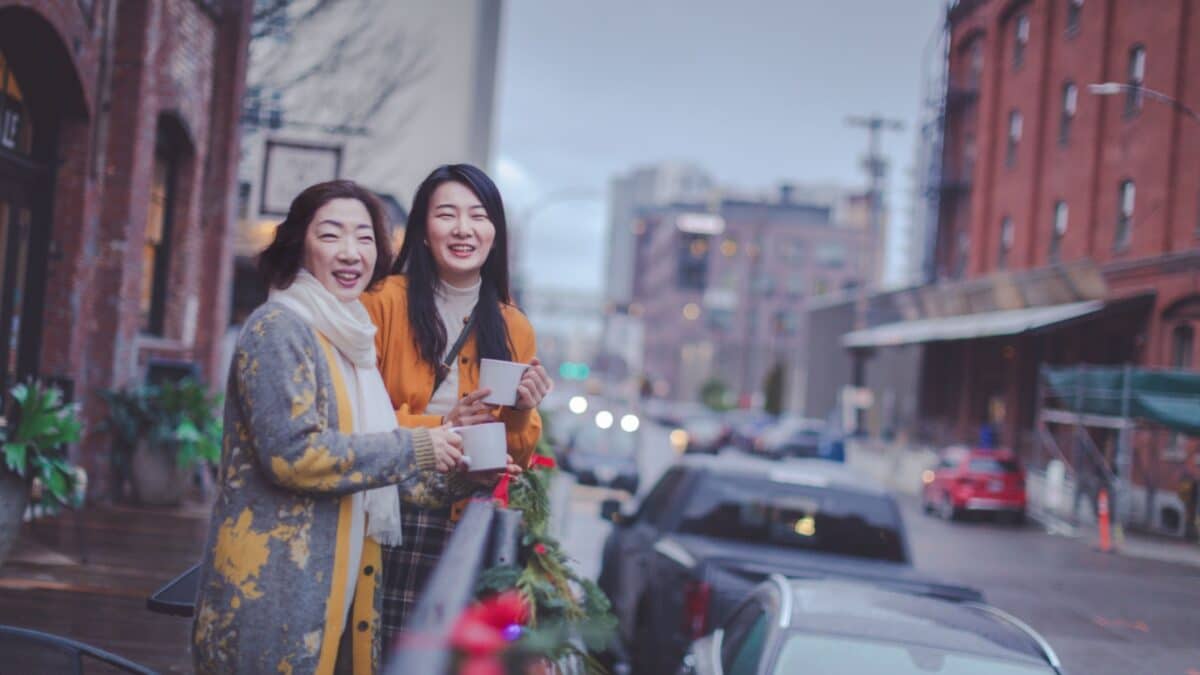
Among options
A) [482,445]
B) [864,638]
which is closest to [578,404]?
[864,638]

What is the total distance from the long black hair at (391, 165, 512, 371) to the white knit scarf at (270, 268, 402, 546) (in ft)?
1.32

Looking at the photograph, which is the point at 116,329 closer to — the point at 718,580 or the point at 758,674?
the point at 718,580

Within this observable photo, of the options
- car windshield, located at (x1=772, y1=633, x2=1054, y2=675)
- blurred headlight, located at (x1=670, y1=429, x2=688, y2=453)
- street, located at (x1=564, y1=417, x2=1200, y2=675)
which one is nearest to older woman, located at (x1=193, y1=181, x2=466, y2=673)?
street, located at (x1=564, y1=417, x2=1200, y2=675)

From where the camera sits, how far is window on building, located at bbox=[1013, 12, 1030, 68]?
127 ft

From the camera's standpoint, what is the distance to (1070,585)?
16906 mm

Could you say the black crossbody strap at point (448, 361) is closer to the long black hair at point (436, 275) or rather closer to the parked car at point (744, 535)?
the long black hair at point (436, 275)

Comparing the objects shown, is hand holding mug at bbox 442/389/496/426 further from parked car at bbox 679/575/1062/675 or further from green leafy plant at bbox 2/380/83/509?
green leafy plant at bbox 2/380/83/509

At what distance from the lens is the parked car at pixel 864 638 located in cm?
512

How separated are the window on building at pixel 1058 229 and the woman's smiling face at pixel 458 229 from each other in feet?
108

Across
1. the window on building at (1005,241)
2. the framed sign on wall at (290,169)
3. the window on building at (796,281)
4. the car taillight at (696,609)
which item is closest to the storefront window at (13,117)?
the framed sign on wall at (290,169)

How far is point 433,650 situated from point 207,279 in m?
15.2

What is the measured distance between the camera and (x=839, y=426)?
5866cm

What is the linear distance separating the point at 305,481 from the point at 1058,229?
34.7 meters

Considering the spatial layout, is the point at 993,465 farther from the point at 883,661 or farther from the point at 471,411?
the point at 471,411
